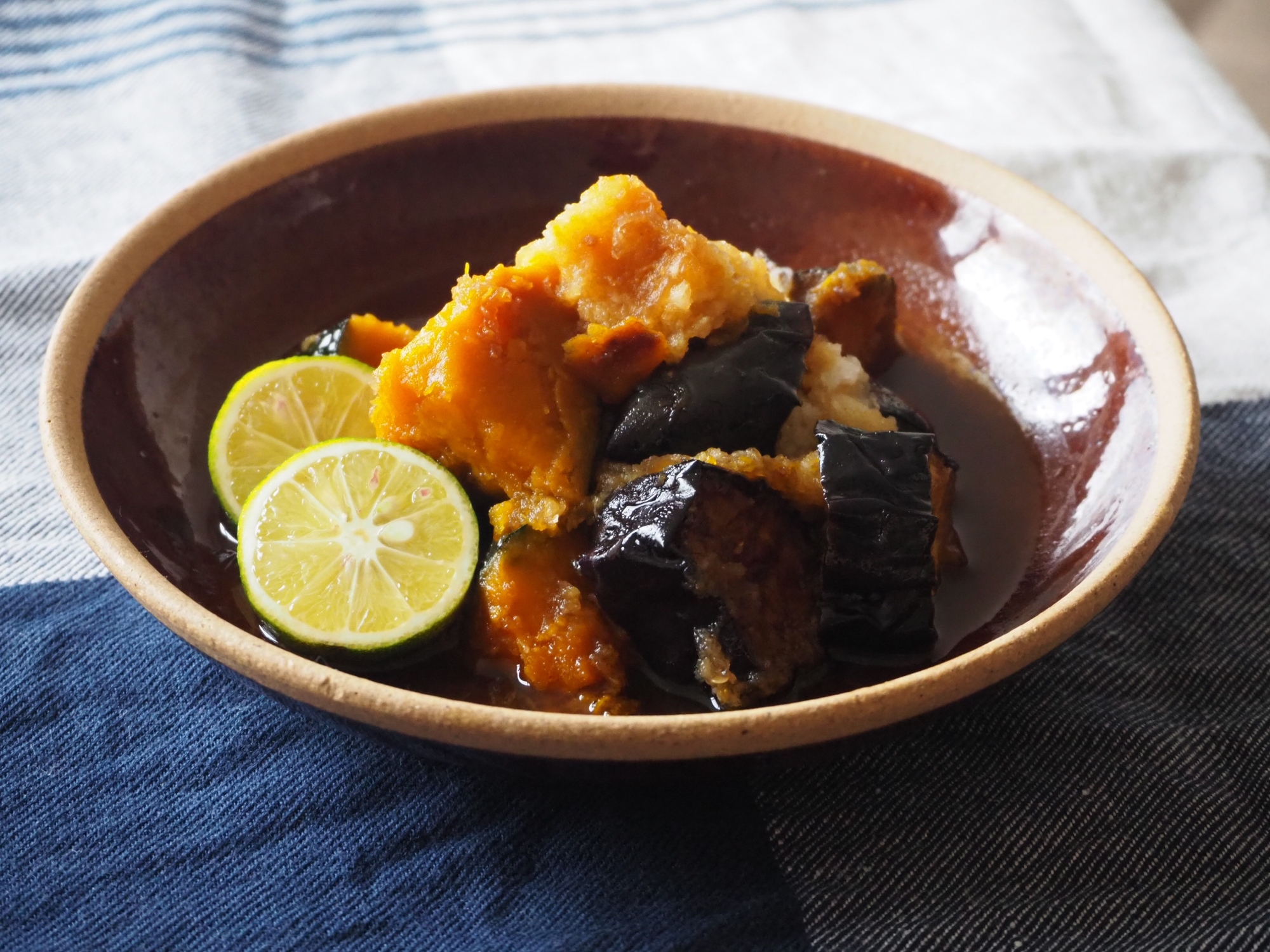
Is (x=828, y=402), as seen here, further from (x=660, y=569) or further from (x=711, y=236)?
(x=711, y=236)

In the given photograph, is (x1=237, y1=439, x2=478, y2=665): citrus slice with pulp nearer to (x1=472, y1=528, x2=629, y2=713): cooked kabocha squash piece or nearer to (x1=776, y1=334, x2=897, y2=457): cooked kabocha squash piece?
(x1=472, y1=528, x2=629, y2=713): cooked kabocha squash piece

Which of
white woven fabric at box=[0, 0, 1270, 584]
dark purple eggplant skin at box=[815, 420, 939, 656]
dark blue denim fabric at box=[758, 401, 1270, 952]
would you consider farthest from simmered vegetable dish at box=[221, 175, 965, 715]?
white woven fabric at box=[0, 0, 1270, 584]

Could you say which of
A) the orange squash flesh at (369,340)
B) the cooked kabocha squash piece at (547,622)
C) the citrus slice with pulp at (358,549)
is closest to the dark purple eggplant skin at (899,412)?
Result: the cooked kabocha squash piece at (547,622)

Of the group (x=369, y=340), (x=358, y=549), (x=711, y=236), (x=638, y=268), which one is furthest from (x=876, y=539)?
(x=711, y=236)

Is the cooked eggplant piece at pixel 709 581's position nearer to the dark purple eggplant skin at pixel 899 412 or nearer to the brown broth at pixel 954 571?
the brown broth at pixel 954 571

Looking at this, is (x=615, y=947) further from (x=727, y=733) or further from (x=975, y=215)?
(x=975, y=215)
